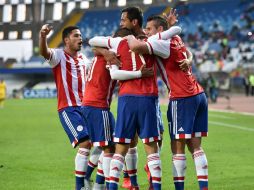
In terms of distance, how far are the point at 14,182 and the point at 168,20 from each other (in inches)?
142

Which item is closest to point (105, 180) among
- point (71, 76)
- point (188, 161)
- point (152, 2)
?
point (71, 76)

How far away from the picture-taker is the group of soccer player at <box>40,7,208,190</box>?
29.3ft

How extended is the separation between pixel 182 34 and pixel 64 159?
54.1 meters

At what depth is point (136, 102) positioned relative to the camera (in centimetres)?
891

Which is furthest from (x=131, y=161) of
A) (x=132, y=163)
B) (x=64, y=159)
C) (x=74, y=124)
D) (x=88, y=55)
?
(x=88, y=55)

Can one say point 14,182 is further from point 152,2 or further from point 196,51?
point 152,2

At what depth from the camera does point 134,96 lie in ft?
29.3

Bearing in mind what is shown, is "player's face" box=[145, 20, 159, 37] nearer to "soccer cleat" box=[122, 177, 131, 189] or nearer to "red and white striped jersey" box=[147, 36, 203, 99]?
"red and white striped jersey" box=[147, 36, 203, 99]

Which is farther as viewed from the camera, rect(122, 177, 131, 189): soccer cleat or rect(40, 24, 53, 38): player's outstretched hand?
rect(122, 177, 131, 189): soccer cleat

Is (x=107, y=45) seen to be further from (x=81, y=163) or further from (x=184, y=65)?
(x=81, y=163)

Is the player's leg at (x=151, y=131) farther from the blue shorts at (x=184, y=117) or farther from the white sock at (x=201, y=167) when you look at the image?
the white sock at (x=201, y=167)

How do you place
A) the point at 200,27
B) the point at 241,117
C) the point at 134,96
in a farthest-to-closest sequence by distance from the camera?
the point at 200,27 < the point at 241,117 < the point at 134,96

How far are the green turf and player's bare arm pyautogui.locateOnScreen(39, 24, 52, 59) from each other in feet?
6.88

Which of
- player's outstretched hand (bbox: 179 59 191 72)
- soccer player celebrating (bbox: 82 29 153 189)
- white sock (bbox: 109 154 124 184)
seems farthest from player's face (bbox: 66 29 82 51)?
white sock (bbox: 109 154 124 184)
